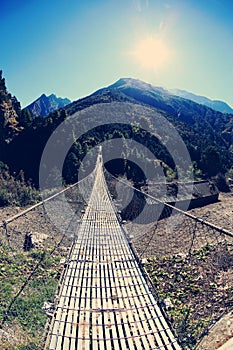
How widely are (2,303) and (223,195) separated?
1568 cm

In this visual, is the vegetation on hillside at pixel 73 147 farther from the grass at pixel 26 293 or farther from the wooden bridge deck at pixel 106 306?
the wooden bridge deck at pixel 106 306

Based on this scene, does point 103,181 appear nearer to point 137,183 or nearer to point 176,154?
point 137,183

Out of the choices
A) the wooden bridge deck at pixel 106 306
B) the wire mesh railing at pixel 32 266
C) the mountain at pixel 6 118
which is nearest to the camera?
the wooden bridge deck at pixel 106 306

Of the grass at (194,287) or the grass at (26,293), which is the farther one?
the grass at (194,287)

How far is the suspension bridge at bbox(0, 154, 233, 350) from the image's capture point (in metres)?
3.37

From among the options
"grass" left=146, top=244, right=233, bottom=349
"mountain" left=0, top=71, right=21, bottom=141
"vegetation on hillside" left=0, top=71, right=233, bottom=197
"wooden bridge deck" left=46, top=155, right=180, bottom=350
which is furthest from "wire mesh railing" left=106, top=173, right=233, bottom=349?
"mountain" left=0, top=71, right=21, bottom=141

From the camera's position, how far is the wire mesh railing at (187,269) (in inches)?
165

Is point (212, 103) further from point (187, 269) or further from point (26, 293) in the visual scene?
point (26, 293)

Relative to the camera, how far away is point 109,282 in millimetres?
4684

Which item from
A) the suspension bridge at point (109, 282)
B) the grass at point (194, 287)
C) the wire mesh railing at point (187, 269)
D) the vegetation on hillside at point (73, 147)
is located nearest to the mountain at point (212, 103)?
the vegetation on hillside at point (73, 147)

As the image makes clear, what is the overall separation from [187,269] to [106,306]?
2657 mm

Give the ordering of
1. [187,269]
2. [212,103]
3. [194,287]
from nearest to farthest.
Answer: [194,287]
[187,269]
[212,103]

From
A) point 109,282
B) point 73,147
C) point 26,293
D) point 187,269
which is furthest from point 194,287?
point 73,147

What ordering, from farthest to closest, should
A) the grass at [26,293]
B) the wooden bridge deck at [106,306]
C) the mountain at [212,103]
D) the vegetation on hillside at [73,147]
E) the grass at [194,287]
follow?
the mountain at [212,103]
the vegetation on hillside at [73,147]
the grass at [194,287]
the grass at [26,293]
the wooden bridge deck at [106,306]
